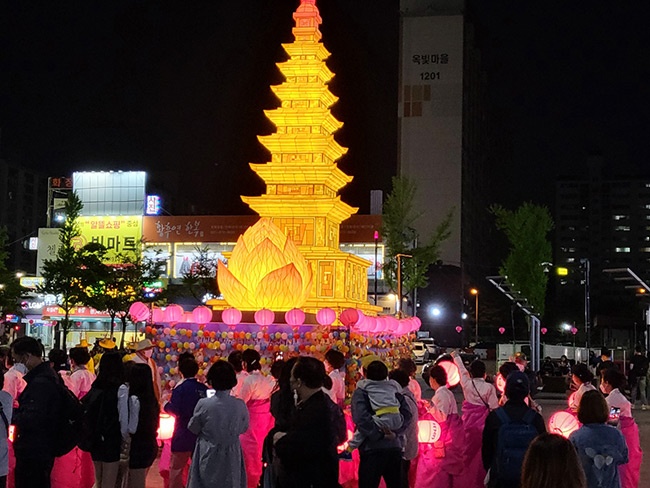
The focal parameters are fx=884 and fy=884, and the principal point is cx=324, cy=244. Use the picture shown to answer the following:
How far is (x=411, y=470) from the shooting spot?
34.4ft

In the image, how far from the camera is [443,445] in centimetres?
984

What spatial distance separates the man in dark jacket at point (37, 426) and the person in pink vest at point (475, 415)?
450 cm

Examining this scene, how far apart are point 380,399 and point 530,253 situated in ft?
139

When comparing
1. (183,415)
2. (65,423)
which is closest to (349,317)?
(183,415)

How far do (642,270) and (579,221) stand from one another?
10837 millimetres

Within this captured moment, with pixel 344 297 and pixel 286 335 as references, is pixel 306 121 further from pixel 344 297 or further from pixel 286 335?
pixel 286 335

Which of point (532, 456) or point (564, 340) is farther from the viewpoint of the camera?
point (564, 340)

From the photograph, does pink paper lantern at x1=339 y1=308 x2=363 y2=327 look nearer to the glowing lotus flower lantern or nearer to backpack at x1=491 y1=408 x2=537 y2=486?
the glowing lotus flower lantern

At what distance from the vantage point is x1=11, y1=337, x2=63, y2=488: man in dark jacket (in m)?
7.10

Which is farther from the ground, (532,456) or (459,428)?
(532,456)

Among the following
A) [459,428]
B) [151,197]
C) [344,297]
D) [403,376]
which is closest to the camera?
[403,376]

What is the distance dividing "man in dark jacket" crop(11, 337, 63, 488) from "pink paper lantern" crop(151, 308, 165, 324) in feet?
42.4

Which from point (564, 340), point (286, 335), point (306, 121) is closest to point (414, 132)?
point (564, 340)

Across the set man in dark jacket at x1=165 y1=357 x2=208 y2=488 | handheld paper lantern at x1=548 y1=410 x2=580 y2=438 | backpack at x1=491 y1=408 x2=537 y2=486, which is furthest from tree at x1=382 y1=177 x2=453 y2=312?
backpack at x1=491 y1=408 x2=537 y2=486
